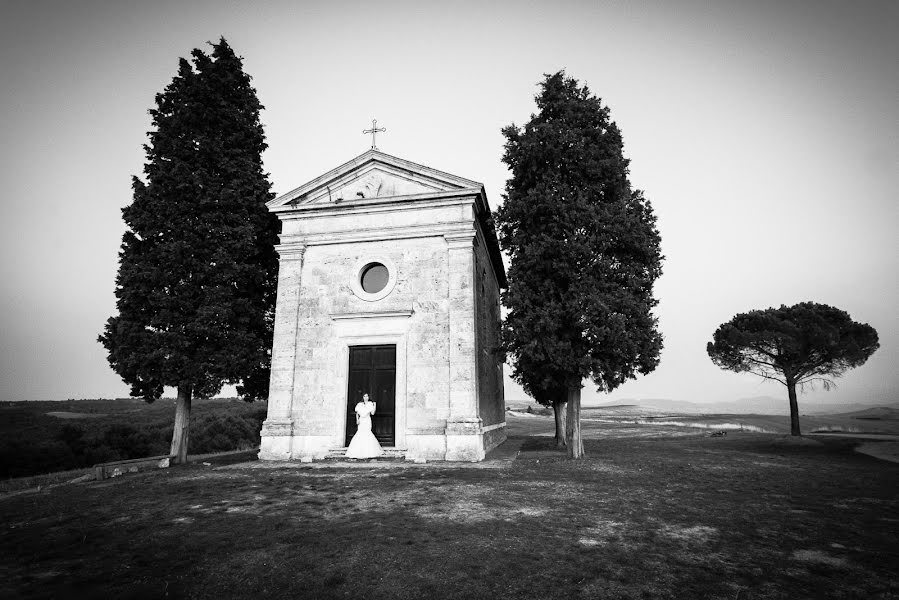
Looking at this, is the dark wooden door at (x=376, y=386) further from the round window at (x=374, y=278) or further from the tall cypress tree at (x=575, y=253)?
the tall cypress tree at (x=575, y=253)

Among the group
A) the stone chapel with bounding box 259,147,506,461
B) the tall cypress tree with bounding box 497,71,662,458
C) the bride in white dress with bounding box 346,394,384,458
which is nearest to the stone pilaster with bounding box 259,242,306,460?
the stone chapel with bounding box 259,147,506,461

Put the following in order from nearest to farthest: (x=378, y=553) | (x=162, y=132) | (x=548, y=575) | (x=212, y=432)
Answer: (x=548, y=575), (x=378, y=553), (x=162, y=132), (x=212, y=432)

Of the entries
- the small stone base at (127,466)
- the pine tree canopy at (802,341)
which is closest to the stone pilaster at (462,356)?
the small stone base at (127,466)

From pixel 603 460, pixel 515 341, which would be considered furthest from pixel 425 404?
pixel 603 460

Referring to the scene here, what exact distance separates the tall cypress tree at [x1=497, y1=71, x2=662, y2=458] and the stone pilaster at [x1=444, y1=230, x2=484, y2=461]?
1450 millimetres

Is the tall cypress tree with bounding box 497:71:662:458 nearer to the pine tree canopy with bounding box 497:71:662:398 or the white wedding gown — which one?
the pine tree canopy with bounding box 497:71:662:398

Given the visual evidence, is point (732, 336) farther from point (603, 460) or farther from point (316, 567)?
point (316, 567)

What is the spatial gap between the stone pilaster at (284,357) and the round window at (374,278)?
2.41m

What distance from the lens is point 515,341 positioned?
1504 centimetres

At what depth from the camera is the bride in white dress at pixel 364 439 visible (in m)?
13.8

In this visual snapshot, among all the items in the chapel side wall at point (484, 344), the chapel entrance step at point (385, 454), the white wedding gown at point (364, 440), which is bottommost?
the chapel entrance step at point (385, 454)

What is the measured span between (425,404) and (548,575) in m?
10.1

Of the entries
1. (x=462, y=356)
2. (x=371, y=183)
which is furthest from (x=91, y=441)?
(x=462, y=356)

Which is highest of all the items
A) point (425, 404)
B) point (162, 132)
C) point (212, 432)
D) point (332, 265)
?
point (162, 132)
